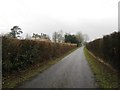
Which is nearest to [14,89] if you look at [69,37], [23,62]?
[23,62]

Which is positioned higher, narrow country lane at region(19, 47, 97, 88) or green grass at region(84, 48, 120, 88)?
narrow country lane at region(19, 47, 97, 88)

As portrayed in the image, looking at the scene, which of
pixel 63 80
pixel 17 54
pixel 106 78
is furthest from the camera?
pixel 17 54

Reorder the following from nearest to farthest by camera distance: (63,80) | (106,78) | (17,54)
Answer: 1. (63,80)
2. (106,78)
3. (17,54)

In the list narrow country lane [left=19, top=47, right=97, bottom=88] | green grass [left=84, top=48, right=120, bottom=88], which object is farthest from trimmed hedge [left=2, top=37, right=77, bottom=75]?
green grass [left=84, top=48, right=120, bottom=88]

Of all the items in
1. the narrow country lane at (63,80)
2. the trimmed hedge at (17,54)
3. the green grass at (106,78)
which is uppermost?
the trimmed hedge at (17,54)

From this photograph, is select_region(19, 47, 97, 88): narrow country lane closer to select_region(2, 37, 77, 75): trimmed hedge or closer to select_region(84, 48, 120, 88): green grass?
select_region(84, 48, 120, 88): green grass

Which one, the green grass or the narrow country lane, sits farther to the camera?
the green grass

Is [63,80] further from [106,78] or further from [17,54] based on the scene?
[17,54]

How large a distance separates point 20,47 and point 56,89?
6.26m

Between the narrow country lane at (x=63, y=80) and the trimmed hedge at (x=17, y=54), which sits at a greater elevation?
the trimmed hedge at (x=17, y=54)

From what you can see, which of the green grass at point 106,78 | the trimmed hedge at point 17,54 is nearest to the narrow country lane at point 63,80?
the green grass at point 106,78

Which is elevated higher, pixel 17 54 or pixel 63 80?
pixel 17 54

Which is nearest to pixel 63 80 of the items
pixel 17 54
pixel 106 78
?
pixel 106 78

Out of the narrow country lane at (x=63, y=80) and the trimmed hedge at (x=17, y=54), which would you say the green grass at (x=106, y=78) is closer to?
the narrow country lane at (x=63, y=80)
